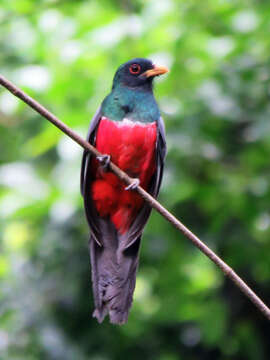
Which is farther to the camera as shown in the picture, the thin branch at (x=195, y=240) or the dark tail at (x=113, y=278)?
the dark tail at (x=113, y=278)

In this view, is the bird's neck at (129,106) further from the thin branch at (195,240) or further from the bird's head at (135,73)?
the thin branch at (195,240)

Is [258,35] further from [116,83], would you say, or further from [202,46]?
[116,83]

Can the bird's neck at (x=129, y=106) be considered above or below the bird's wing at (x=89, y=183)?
above

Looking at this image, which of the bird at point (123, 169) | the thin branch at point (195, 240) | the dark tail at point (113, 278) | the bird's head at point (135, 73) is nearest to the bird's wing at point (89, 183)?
the bird at point (123, 169)

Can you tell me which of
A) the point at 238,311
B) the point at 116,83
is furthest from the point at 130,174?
the point at 238,311

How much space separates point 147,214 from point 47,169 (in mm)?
1370

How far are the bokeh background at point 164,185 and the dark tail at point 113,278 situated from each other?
56cm

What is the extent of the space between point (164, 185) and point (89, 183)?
581 mm

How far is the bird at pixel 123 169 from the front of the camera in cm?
402

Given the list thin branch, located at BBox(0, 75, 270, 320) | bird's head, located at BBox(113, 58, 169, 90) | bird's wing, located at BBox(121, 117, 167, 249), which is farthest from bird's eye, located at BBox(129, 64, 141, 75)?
thin branch, located at BBox(0, 75, 270, 320)

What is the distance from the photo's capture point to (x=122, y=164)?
4.14 meters

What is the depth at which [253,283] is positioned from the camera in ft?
16.4

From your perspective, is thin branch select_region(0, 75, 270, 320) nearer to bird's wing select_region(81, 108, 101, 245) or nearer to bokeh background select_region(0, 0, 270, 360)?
bird's wing select_region(81, 108, 101, 245)

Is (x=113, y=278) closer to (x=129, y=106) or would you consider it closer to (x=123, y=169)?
(x=123, y=169)
